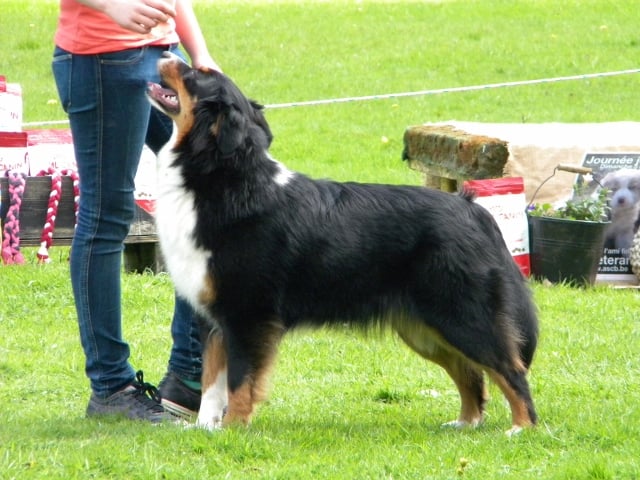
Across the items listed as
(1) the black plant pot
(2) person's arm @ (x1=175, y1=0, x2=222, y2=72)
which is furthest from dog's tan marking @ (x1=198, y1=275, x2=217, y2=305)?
(1) the black plant pot

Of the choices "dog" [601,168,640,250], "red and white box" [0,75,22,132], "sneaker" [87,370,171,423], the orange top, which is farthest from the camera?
"red and white box" [0,75,22,132]

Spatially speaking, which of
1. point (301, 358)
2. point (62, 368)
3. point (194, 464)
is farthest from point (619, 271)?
point (194, 464)

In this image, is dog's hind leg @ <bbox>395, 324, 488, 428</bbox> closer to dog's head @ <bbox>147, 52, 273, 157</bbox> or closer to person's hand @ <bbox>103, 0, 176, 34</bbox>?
dog's head @ <bbox>147, 52, 273, 157</bbox>

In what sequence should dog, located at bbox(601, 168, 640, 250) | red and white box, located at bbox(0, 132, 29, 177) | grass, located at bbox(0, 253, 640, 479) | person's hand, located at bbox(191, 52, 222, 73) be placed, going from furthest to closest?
red and white box, located at bbox(0, 132, 29, 177)
dog, located at bbox(601, 168, 640, 250)
person's hand, located at bbox(191, 52, 222, 73)
grass, located at bbox(0, 253, 640, 479)

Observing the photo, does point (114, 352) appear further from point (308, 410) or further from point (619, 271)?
point (619, 271)

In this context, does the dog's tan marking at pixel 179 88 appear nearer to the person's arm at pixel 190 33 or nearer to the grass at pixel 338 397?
the person's arm at pixel 190 33

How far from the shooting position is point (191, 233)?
4.36 m

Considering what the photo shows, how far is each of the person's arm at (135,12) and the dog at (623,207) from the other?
14.1 ft

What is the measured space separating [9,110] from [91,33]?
4.05 m

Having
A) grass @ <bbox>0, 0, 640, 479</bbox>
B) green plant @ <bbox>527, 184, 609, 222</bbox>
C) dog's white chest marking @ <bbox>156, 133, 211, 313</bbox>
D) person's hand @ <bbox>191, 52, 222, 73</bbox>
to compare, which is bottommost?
grass @ <bbox>0, 0, 640, 479</bbox>

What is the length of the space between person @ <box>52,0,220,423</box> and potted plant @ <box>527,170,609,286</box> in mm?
3282

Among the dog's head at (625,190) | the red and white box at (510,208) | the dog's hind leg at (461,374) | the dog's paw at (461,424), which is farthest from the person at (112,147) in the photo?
the dog's head at (625,190)

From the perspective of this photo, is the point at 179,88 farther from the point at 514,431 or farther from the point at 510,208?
the point at 510,208

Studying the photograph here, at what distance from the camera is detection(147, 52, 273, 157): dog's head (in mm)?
4262
